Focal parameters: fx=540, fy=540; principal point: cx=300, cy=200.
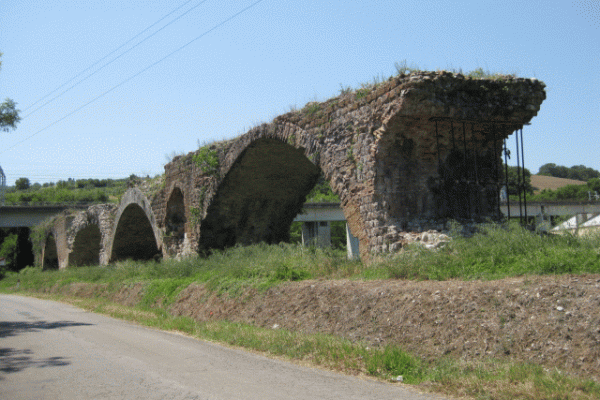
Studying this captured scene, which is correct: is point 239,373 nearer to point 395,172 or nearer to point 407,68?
point 395,172

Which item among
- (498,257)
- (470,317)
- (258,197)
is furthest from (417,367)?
(258,197)

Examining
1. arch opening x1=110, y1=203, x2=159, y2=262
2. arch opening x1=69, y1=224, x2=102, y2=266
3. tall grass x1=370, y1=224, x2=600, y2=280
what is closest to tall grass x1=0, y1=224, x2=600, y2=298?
tall grass x1=370, y1=224, x2=600, y2=280

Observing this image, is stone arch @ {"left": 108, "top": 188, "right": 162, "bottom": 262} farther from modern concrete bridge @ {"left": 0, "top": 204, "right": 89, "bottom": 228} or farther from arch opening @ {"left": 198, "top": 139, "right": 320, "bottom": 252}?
modern concrete bridge @ {"left": 0, "top": 204, "right": 89, "bottom": 228}

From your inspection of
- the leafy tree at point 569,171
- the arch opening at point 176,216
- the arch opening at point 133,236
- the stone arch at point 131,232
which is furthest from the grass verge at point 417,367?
the leafy tree at point 569,171

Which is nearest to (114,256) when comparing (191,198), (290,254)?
(191,198)

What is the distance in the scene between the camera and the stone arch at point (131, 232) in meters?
21.7

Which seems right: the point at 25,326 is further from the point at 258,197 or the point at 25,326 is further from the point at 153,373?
the point at 258,197

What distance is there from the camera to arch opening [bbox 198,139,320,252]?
1477 centimetres

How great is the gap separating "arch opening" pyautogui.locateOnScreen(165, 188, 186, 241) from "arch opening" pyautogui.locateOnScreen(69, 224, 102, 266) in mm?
11187

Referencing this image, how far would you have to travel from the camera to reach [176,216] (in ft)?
59.6

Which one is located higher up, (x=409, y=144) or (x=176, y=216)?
(x=409, y=144)

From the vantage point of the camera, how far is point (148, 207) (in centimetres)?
1959

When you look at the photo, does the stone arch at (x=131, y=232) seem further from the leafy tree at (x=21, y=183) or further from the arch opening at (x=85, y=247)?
the leafy tree at (x=21, y=183)

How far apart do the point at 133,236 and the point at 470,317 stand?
65.5 ft
